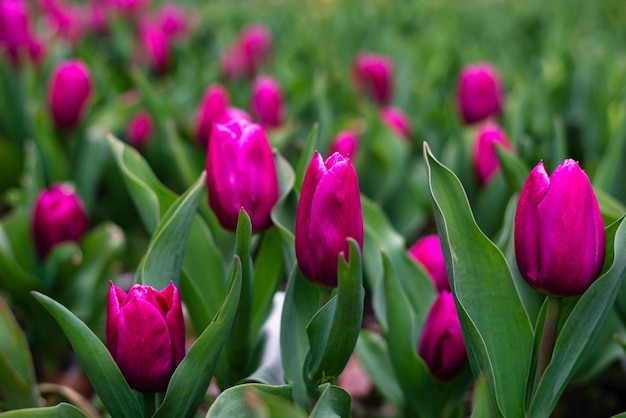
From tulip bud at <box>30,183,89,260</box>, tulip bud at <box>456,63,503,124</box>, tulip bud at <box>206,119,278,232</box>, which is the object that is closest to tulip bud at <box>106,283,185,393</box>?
tulip bud at <box>206,119,278,232</box>

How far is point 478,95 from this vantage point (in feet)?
7.27

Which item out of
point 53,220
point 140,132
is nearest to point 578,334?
point 53,220

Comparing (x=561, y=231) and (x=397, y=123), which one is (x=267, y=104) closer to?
(x=397, y=123)

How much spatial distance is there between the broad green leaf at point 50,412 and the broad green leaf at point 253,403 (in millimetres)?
192

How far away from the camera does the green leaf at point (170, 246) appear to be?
1081 mm

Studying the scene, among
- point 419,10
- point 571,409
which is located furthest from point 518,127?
point 419,10

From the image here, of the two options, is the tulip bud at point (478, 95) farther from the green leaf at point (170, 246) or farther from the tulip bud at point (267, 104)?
the green leaf at point (170, 246)

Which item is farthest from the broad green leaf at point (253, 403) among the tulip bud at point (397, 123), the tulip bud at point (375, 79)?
the tulip bud at point (375, 79)

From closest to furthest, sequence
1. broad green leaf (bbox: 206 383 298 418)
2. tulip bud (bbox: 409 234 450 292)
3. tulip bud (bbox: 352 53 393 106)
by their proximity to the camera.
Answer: broad green leaf (bbox: 206 383 298 418), tulip bud (bbox: 409 234 450 292), tulip bud (bbox: 352 53 393 106)

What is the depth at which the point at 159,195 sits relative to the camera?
1310 mm

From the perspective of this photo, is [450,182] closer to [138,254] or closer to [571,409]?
[571,409]

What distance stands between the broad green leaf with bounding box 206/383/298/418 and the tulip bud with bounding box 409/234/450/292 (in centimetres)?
44

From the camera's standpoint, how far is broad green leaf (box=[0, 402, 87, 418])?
93 cm

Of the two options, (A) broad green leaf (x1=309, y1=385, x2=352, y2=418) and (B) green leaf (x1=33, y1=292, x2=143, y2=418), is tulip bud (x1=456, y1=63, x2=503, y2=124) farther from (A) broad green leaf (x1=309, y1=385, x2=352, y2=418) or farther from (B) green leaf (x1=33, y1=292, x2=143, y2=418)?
(B) green leaf (x1=33, y1=292, x2=143, y2=418)
